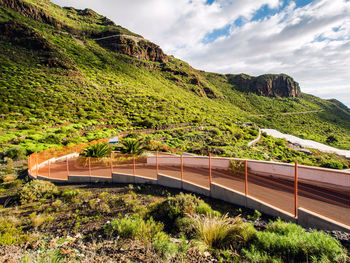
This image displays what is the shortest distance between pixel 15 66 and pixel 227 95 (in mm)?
88621

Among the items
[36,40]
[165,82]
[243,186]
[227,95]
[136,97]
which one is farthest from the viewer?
[227,95]

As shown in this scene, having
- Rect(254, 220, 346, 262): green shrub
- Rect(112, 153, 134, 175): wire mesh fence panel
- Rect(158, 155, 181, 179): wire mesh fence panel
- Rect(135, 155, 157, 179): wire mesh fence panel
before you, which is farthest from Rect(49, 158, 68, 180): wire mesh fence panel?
Rect(254, 220, 346, 262): green shrub

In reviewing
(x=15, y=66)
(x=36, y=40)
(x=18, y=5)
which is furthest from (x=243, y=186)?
(x=18, y=5)

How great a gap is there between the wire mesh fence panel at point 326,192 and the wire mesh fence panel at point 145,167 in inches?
231

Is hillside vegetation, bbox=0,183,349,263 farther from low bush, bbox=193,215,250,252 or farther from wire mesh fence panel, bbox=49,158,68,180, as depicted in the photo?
wire mesh fence panel, bbox=49,158,68,180

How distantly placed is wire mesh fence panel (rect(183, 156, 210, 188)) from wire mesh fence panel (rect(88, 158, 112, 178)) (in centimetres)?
449

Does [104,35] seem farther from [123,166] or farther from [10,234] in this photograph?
[10,234]

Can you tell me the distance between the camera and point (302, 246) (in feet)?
10.1

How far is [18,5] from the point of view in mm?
60156

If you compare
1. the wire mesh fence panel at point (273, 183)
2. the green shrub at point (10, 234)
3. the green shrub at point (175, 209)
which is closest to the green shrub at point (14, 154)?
the green shrub at point (10, 234)

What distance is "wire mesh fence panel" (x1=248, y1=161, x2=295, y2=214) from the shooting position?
470 cm

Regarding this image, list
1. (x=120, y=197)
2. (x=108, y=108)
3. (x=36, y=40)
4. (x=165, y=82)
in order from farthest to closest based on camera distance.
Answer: (x=165, y=82), (x=36, y=40), (x=108, y=108), (x=120, y=197)

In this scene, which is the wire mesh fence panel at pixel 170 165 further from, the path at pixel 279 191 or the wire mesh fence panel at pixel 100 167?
the wire mesh fence panel at pixel 100 167

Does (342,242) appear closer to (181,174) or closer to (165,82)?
(181,174)
